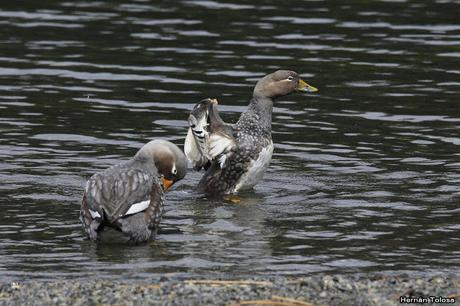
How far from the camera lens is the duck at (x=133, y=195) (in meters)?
11.9

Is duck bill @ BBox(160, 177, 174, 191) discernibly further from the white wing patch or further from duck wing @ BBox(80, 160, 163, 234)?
the white wing patch

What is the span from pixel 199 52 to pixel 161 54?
0.66 metres

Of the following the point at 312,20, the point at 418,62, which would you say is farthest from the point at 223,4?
the point at 418,62

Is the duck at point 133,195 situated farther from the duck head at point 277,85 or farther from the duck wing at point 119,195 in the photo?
the duck head at point 277,85

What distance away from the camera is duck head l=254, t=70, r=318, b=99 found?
15539mm

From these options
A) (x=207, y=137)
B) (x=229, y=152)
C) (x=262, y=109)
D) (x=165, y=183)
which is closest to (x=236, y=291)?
(x=165, y=183)

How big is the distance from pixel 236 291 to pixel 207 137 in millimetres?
4843

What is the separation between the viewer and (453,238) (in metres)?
12.6

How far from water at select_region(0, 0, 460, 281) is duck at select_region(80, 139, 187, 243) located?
0.75 feet

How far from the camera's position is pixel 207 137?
14.7 m

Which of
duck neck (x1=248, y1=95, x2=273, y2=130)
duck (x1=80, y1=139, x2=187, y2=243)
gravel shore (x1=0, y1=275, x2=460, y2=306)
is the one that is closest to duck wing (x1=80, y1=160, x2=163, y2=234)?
duck (x1=80, y1=139, x2=187, y2=243)

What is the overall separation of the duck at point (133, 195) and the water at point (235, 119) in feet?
0.75

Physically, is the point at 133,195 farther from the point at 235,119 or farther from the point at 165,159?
the point at 235,119

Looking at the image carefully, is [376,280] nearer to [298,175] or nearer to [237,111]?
[298,175]
